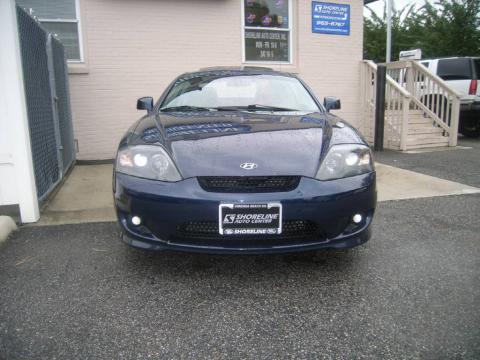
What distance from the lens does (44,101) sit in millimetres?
4398

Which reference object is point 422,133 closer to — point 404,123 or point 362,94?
point 404,123

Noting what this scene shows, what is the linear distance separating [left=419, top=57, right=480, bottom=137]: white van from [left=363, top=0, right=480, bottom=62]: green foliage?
24.7 ft

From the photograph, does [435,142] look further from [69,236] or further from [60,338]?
[60,338]

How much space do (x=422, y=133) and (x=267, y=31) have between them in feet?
12.1

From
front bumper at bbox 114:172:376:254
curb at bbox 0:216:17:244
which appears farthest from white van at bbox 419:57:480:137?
curb at bbox 0:216:17:244

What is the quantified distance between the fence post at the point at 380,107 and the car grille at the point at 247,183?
5.93 meters

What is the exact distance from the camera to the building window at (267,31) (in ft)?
25.4

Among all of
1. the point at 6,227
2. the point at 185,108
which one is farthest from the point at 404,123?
the point at 6,227

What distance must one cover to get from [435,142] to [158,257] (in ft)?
23.2

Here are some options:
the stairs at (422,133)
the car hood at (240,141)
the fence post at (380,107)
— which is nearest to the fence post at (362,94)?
the fence post at (380,107)

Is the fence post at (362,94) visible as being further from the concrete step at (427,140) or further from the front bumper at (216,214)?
the front bumper at (216,214)

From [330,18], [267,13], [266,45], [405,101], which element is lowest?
[405,101]

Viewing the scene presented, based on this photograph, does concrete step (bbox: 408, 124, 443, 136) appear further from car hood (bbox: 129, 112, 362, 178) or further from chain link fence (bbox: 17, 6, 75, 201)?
chain link fence (bbox: 17, 6, 75, 201)

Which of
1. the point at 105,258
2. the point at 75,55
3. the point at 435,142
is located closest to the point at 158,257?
the point at 105,258
